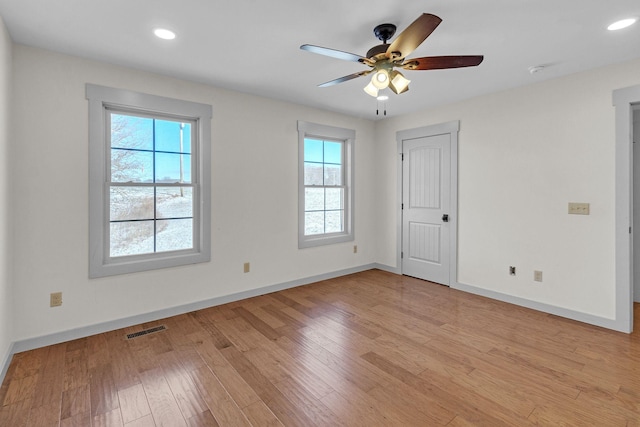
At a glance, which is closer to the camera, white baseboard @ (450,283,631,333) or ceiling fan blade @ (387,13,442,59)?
ceiling fan blade @ (387,13,442,59)

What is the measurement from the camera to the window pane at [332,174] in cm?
480

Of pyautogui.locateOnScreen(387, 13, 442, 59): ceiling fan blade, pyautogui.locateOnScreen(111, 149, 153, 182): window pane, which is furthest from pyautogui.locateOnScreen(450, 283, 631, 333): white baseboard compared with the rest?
pyautogui.locateOnScreen(111, 149, 153, 182): window pane

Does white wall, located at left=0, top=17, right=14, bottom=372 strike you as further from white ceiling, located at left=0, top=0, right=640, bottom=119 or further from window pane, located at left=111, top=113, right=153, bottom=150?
window pane, located at left=111, top=113, right=153, bottom=150

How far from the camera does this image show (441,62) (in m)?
2.16

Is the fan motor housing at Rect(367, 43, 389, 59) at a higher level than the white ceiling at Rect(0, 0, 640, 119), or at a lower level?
lower

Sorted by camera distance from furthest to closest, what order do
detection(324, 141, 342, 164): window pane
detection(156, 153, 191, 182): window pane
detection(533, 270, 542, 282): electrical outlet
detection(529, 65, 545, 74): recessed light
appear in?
detection(324, 141, 342, 164): window pane → detection(533, 270, 542, 282): electrical outlet → detection(156, 153, 191, 182): window pane → detection(529, 65, 545, 74): recessed light

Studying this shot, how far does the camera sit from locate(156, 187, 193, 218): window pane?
3328 millimetres

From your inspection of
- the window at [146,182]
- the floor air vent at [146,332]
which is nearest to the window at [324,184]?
the window at [146,182]

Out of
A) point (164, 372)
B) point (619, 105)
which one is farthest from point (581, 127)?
point (164, 372)

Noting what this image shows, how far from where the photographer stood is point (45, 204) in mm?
2664

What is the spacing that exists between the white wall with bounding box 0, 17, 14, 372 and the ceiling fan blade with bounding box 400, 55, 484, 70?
9.20 feet

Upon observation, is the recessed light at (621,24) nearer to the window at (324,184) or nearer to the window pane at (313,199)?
the window at (324,184)

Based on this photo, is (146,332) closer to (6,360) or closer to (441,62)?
(6,360)

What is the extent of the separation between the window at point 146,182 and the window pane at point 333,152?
6.07 feet
